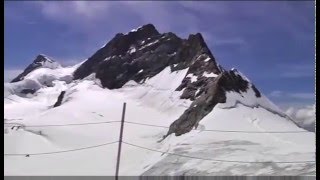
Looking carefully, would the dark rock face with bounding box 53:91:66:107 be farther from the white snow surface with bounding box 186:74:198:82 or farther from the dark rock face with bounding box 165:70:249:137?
the white snow surface with bounding box 186:74:198:82

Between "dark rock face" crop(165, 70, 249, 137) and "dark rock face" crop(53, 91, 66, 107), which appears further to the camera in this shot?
"dark rock face" crop(165, 70, 249, 137)

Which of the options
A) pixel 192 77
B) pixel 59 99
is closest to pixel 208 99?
pixel 192 77

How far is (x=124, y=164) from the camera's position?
17.1 metres

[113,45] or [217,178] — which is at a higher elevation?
[113,45]

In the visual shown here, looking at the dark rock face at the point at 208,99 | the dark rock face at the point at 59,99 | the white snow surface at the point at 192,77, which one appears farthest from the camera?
the white snow surface at the point at 192,77

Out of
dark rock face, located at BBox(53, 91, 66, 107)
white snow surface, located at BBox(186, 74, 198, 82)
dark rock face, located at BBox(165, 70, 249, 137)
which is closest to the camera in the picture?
dark rock face, located at BBox(53, 91, 66, 107)

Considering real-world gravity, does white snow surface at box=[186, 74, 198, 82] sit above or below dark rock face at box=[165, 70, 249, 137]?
above

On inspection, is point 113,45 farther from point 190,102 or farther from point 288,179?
point 288,179

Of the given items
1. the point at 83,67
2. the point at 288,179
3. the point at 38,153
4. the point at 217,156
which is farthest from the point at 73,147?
the point at 288,179

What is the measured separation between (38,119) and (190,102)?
5785mm

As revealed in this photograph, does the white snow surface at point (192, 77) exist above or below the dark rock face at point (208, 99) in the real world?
above

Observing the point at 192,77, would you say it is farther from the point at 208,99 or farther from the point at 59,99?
the point at 59,99

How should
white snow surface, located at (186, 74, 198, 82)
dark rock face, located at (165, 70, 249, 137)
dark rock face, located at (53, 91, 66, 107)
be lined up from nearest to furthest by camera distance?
dark rock face, located at (53, 91, 66, 107)
dark rock face, located at (165, 70, 249, 137)
white snow surface, located at (186, 74, 198, 82)

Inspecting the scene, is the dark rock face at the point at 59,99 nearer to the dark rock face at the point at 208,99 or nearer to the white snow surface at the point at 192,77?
the dark rock face at the point at 208,99
